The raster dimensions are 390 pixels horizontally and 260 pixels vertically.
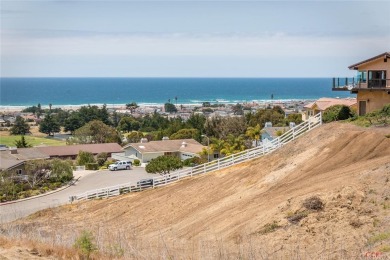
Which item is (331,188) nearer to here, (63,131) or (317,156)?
(317,156)

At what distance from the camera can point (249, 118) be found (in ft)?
335

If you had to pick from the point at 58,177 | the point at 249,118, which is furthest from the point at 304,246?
the point at 249,118

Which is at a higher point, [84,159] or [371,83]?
[371,83]

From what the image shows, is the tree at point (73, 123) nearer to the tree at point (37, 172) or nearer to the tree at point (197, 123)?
the tree at point (197, 123)

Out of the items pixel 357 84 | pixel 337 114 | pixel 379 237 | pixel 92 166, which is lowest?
pixel 92 166

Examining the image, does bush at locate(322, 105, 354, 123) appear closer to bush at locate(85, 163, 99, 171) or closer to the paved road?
the paved road

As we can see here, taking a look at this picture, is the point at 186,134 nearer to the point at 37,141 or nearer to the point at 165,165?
the point at 37,141

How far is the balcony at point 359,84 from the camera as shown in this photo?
43.6 m

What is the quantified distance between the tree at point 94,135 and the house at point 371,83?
2280 inches

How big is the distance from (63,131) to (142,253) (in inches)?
5142

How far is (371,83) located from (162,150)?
36837mm

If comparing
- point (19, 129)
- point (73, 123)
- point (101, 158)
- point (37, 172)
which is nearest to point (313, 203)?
point (37, 172)

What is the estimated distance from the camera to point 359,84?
44812 millimetres

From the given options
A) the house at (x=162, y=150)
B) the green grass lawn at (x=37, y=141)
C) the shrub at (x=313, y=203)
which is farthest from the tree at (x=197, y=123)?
the shrub at (x=313, y=203)
